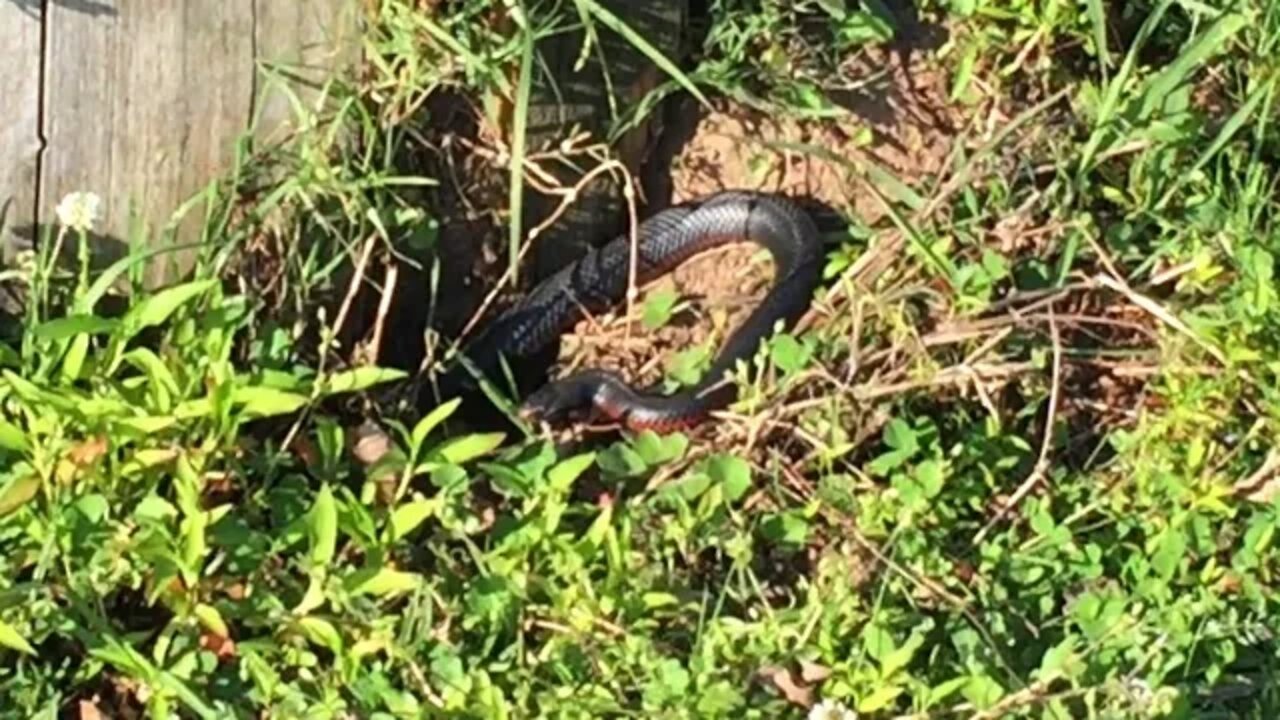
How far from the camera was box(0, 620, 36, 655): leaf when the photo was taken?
405 centimetres

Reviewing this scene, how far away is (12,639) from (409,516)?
2.33 feet

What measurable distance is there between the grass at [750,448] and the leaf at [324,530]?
0.01 metres

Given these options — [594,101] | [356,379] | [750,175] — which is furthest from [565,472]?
[750,175]

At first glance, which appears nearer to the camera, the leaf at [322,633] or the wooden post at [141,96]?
the leaf at [322,633]

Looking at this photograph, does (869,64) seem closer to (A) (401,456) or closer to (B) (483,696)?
(A) (401,456)

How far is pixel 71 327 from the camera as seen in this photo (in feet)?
14.2

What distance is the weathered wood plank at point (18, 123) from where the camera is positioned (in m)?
4.53

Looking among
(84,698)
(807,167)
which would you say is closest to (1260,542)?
(807,167)

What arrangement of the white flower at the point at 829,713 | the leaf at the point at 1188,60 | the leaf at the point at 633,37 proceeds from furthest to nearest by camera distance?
the leaf at the point at 1188,60 < the leaf at the point at 633,37 < the white flower at the point at 829,713

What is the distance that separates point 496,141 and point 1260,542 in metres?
1.67

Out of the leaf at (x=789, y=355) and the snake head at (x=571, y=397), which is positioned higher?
the leaf at (x=789, y=355)

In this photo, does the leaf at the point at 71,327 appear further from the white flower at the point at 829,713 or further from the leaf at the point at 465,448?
the white flower at the point at 829,713

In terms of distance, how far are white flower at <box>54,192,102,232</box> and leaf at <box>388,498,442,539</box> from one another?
2.44 ft

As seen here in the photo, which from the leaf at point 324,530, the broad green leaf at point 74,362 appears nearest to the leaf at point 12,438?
the broad green leaf at point 74,362
